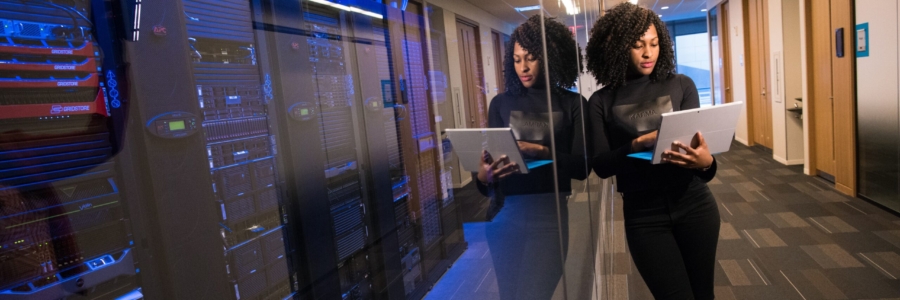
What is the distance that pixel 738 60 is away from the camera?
7.10 metres

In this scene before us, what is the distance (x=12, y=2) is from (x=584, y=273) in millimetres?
1384

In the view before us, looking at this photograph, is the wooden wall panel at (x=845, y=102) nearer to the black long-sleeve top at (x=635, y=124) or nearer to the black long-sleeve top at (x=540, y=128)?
the black long-sleeve top at (x=635, y=124)

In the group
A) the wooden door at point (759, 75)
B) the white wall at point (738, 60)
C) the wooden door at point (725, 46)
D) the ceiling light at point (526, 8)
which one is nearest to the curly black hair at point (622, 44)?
the ceiling light at point (526, 8)

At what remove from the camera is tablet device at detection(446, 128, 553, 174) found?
1.72 ft

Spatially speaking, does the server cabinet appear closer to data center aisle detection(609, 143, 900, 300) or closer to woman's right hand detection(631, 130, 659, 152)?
woman's right hand detection(631, 130, 659, 152)

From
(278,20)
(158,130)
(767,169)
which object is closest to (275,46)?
(278,20)

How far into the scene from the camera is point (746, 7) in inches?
261

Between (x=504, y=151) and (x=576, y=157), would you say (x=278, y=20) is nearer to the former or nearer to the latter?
(x=504, y=151)

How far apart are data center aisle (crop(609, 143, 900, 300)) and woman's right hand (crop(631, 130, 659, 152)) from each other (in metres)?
1.30

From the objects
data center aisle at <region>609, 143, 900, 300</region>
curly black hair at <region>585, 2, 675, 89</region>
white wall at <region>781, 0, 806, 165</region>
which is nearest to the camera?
curly black hair at <region>585, 2, 675, 89</region>

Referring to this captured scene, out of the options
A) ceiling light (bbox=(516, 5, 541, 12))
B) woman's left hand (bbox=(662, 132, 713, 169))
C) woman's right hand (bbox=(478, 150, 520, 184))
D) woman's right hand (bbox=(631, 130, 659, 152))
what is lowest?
woman's left hand (bbox=(662, 132, 713, 169))

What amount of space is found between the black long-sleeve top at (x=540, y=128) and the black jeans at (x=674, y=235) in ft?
1.27

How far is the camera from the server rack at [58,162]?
0.26m

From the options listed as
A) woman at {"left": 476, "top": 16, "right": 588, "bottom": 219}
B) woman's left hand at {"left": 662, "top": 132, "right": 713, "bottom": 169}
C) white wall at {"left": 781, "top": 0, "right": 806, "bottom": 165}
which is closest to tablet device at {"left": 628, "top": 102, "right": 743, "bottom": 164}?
woman's left hand at {"left": 662, "top": 132, "right": 713, "bottom": 169}
